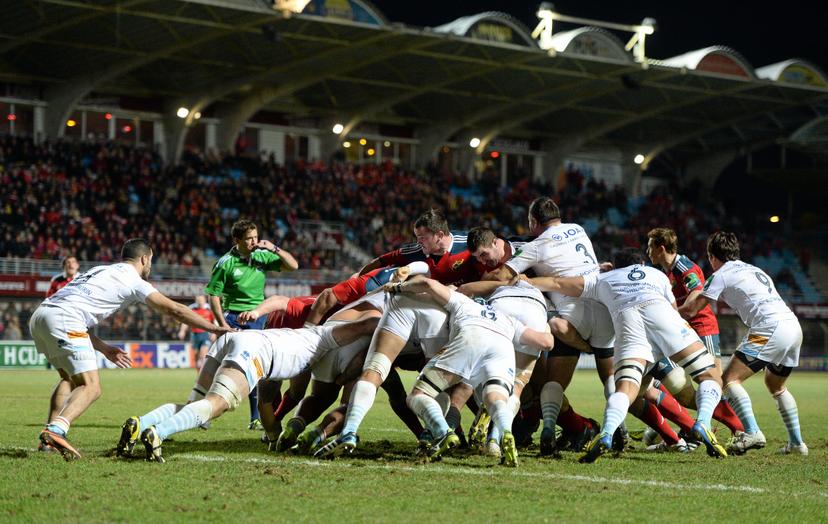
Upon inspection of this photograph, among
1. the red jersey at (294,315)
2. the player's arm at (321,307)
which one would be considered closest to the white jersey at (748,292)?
the player's arm at (321,307)

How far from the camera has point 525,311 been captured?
31.9ft

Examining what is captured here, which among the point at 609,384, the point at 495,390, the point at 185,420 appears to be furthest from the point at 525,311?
the point at 185,420

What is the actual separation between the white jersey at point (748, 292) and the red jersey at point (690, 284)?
1.76ft

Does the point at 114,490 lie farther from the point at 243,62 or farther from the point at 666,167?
the point at 666,167

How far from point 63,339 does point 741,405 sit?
6.10 metres

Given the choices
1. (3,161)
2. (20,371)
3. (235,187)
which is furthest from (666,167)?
(20,371)

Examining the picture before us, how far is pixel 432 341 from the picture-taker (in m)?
9.45

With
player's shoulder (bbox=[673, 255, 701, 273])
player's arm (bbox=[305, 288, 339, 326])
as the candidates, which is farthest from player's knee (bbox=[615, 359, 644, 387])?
player's arm (bbox=[305, 288, 339, 326])

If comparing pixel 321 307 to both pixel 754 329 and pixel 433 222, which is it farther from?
pixel 754 329

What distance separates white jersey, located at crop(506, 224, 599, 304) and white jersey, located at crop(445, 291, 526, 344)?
34.6 inches

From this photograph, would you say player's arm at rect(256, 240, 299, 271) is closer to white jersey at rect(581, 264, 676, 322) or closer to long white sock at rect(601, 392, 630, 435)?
white jersey at rect(581, 264, 676, 322)

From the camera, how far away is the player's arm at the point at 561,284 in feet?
32.7

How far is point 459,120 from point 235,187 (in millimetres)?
13265

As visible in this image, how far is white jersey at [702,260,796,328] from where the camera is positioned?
422 inches
